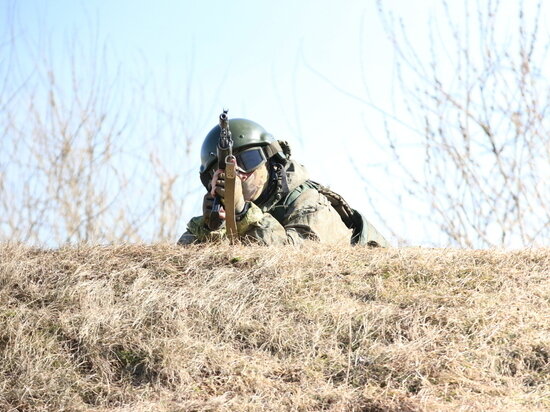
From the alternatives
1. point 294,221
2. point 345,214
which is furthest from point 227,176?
point 345,214

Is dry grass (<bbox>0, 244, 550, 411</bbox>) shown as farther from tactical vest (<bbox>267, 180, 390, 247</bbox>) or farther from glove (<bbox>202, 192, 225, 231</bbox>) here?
tactical vest (<bbox>267, 180, 390, 247</bbox>)

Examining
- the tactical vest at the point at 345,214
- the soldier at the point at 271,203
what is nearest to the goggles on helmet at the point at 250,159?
the soldier at the point at 271,203

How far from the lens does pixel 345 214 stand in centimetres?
691

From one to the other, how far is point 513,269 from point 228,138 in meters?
2.20

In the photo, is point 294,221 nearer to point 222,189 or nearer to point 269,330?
point 222,189

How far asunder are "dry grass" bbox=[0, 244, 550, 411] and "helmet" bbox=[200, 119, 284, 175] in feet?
4.44

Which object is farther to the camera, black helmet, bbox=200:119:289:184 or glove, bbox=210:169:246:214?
black helmet, bbox=200:119:289:184

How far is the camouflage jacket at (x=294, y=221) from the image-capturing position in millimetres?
5961

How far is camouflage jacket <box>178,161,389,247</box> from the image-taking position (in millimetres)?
5961

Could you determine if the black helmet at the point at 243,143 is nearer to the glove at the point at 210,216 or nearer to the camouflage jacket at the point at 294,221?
the camouflage jacket at the point at 294,221

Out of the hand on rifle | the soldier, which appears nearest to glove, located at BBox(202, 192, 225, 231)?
the soldier

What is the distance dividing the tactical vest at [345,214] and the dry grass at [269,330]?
0.92 meters

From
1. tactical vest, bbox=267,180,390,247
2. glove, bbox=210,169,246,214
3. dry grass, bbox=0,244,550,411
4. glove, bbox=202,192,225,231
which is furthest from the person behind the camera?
tactical vest, bbox=267,180,390,247

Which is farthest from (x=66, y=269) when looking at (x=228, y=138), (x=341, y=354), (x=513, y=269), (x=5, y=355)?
(x=513, y=269)
